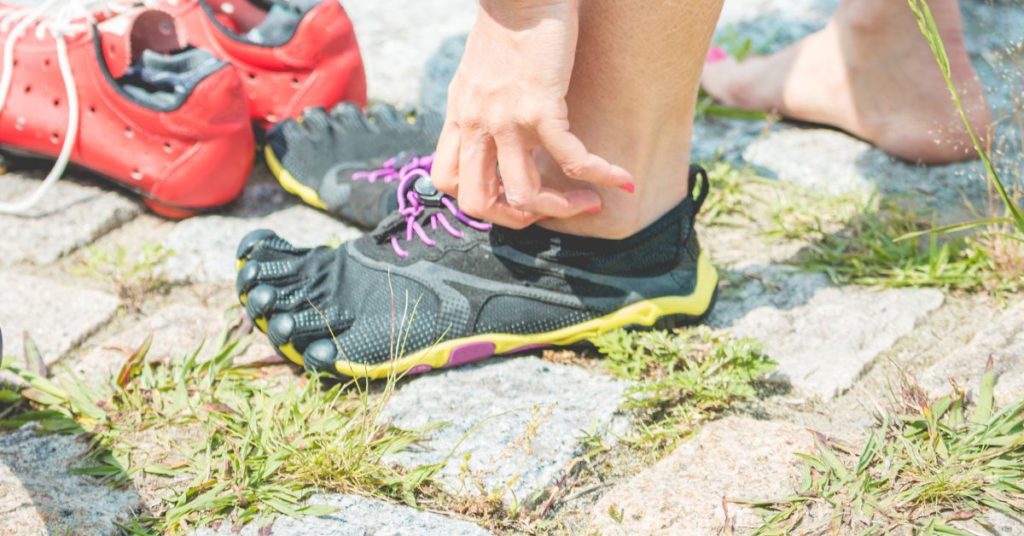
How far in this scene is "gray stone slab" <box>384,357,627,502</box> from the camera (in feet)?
4.99

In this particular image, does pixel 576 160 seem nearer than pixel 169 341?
Yes

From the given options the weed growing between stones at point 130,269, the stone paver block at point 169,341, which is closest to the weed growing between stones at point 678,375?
the stone paver block at point 169,341

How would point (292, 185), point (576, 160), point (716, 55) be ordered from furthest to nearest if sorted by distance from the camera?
point (716, 55), point (292, 185), point (576, 160)

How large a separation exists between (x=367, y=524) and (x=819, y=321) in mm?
1015

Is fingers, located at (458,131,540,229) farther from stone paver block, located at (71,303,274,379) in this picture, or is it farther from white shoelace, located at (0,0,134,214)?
white shoelace, located at (0,0,134,214)

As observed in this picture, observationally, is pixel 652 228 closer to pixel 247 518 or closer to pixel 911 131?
pixel 247 518

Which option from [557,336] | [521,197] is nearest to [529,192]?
[521,197]

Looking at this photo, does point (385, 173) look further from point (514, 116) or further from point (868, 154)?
point (868, 154)

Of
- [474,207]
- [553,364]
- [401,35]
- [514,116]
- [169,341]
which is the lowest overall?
[553,364]

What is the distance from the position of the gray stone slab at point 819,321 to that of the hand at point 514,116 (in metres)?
0.48

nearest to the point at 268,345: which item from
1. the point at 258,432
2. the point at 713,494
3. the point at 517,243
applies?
the point at 258,432

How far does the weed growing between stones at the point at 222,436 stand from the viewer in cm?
147

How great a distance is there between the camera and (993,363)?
1.68 meters

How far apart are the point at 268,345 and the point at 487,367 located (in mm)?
443
